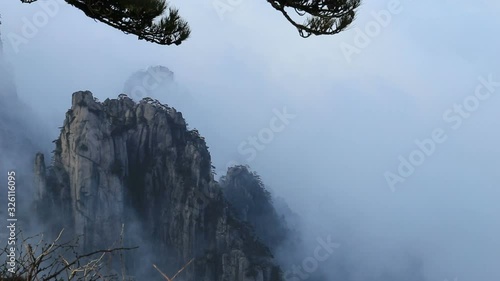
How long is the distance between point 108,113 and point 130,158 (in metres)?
5.34

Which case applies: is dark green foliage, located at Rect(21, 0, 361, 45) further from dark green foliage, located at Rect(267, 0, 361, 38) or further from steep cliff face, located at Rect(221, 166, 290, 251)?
steep cliff face, located at Rect(221, 166, 290, 251)

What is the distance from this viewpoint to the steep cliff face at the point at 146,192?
61344mm

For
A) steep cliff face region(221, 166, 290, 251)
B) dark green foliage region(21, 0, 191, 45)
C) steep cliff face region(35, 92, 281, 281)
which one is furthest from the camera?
steep cliff face region(221, 166, 290, 251)

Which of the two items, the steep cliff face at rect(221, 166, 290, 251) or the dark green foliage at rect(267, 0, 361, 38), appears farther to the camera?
the steep cliff face at rect(221, 166, 290, 251)

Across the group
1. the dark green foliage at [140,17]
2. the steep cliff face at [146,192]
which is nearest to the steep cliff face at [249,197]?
the steep cliff face at [146,192]

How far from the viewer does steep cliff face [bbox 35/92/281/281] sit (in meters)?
61.3

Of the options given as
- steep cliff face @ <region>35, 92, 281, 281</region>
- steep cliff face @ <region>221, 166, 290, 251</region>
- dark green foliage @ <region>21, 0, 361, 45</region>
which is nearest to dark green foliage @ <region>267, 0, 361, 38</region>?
dark green foliage @ <region>21, 0, 361, 45</region>

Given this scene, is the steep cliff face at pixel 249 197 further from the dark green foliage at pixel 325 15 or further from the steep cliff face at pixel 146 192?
the dark green foliage at pixel 325 15

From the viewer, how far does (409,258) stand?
169 meters

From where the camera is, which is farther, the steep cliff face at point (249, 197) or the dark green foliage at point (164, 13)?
the steep cliff face at point (249, 197)

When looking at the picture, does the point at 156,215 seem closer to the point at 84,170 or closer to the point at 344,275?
the point at 84,170

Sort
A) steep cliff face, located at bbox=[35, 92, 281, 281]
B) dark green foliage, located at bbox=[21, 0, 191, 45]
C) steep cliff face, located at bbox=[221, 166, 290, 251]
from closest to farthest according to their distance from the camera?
dark green foliage, located at bbox=[21, 0, 191, 45]
steep cliff face, located at bbox=[35, 92, 281, 281]
steep cliff face, located at bbox=[221, 166, 290, 251]

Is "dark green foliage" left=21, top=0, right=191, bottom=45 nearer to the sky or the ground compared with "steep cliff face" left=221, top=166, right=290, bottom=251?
nearer to the ground

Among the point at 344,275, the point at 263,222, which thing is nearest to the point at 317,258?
the point at 344,275
